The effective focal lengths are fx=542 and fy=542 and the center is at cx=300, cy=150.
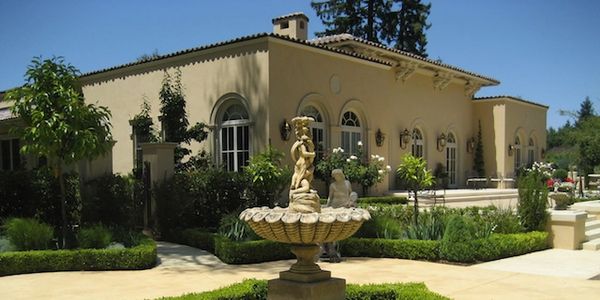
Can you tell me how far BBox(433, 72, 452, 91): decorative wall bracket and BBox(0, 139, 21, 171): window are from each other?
18.0 meters

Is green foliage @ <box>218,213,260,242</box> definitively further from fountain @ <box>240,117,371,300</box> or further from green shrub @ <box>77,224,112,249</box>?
fountain @ <box>240,117,371,300</box>

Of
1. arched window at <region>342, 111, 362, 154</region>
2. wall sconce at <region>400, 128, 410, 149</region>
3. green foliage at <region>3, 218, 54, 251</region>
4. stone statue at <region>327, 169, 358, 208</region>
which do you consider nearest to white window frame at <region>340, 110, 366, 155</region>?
arched window at <region>342, 111, 362, 154</region>

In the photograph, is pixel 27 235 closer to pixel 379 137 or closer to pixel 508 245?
pixel 508 245

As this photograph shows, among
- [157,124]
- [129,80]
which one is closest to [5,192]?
[157,124]

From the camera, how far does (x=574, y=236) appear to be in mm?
11672

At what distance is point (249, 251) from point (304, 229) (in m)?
4.36

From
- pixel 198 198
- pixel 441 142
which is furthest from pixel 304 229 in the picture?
pixel 441 142

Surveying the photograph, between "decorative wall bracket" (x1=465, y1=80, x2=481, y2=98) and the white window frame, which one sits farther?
"decorative wall bracket" (x1=465, y1=80, x2=481, y2=98)

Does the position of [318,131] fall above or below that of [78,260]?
above

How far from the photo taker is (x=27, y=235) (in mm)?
9422

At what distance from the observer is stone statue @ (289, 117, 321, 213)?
6441 mm

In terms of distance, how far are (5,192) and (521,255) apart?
1082 centimetres

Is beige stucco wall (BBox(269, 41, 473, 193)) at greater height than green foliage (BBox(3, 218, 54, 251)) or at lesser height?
greater

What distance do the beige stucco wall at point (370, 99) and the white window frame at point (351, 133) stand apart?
0.79ft
